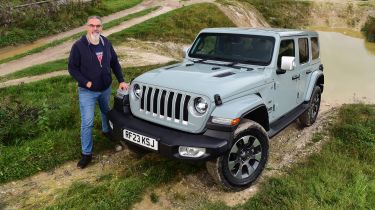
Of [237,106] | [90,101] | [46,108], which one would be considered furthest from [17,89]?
[237,106]

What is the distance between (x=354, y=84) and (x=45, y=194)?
14.4m

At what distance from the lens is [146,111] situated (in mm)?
5168

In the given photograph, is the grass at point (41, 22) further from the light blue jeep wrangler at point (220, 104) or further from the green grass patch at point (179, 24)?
the light blue jeep wrangler at point (220, 104)

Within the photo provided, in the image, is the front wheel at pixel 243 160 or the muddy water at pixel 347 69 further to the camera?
the muddy water at pixel 347 69

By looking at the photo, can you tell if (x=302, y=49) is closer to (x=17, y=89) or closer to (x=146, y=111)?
(x=146, y=111)

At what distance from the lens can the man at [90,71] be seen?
5344 millimetres

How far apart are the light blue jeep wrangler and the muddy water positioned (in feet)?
21.9

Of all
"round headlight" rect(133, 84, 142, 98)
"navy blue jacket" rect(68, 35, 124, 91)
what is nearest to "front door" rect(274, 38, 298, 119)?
"round headlight" rect(133, 84, 142, 98)

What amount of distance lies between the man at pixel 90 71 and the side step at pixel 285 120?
240cm

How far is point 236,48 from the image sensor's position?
20.6ft

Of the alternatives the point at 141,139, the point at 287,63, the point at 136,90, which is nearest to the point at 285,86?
the point at 287,63

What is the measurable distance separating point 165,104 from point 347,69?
16.0 metres

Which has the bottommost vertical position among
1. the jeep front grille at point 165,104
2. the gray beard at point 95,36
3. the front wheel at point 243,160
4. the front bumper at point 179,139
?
the front wheel at point 243,160

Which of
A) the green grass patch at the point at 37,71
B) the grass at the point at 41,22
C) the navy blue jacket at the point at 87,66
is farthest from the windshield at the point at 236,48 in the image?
the grass at the point at 41,22
